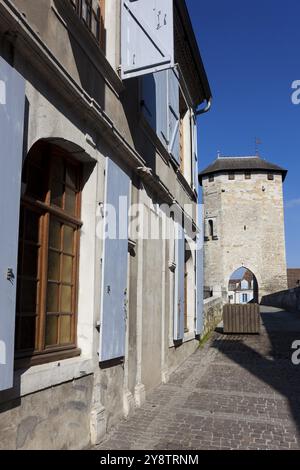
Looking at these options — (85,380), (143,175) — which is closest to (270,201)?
(143,175)

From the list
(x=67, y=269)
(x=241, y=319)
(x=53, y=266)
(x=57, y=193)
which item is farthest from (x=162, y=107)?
(x=241, y=319)

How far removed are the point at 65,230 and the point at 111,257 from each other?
731 millimetres

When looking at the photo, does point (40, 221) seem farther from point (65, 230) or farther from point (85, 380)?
point (85, 380)

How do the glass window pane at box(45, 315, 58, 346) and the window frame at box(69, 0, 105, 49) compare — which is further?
the window frame at box(69, 0, 105, 49)

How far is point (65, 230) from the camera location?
449cm

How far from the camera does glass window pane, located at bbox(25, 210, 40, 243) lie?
151 inches

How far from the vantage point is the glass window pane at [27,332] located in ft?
12.1

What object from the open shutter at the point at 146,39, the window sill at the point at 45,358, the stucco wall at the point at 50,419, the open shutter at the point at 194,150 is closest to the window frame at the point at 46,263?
the window sill at the point at 45,358

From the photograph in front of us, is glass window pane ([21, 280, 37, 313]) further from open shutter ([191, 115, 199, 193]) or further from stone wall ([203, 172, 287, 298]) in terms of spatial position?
stone wall ([203, 172, 287, 298])

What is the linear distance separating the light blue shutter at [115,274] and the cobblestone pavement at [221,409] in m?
0.93

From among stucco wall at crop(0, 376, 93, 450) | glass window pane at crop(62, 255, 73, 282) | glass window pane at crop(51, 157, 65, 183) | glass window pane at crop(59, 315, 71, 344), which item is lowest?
stucco wall at crop(0, 376, 93, 450)

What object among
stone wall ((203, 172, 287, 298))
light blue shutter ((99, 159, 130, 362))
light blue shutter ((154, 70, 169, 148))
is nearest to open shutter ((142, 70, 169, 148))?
light blue shutter ((154, 70, 169, 148))

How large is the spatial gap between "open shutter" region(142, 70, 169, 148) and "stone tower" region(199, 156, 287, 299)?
29.5 metres

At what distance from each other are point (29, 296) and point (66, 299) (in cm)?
72
